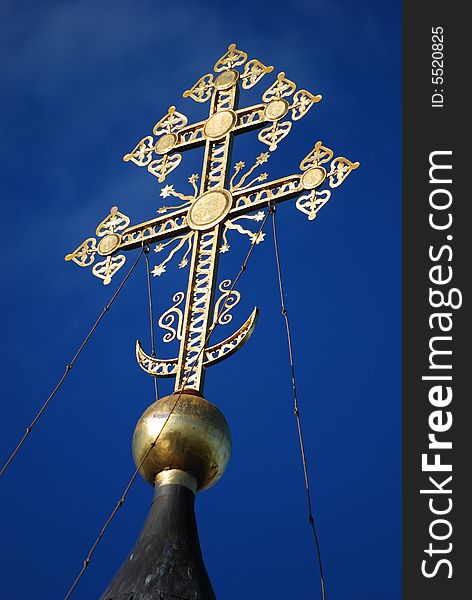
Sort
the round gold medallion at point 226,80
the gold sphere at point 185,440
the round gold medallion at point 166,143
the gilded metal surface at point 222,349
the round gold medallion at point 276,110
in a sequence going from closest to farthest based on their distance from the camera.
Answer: the gold sphere at point 185,440 → the gilded metal surface at point 222,349 → the round gold medallion at point 276,110 → the round gold medallion at point 166,143 → the round gold medallion at point 226,80

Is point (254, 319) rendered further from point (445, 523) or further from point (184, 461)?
point (445, 523)

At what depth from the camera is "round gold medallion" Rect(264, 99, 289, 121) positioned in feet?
28.0

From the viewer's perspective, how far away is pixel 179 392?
6621mm

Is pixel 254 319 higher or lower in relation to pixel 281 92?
lower

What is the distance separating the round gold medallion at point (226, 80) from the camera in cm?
912

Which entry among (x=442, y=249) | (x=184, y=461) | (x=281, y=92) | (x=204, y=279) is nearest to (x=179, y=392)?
(x=184, y=461)

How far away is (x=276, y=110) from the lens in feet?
28.1

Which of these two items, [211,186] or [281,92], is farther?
[281,92]

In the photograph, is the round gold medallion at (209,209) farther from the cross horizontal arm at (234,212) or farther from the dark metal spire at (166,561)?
the dark metal spire at (166,561)

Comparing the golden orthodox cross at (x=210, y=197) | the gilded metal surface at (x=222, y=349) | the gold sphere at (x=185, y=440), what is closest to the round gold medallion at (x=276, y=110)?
the golden orthodox cross at (x=210, y=197)

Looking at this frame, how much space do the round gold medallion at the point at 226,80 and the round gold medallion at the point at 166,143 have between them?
Answer: 0.60 m

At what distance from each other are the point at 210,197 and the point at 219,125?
3.13 feet

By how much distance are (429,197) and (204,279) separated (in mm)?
1840

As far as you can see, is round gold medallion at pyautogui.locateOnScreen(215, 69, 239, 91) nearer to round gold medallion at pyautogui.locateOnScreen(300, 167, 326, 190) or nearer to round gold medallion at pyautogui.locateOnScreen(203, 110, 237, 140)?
round gold medallion at pyautogui.locateOnScreen(203, 110, 237, 140)
